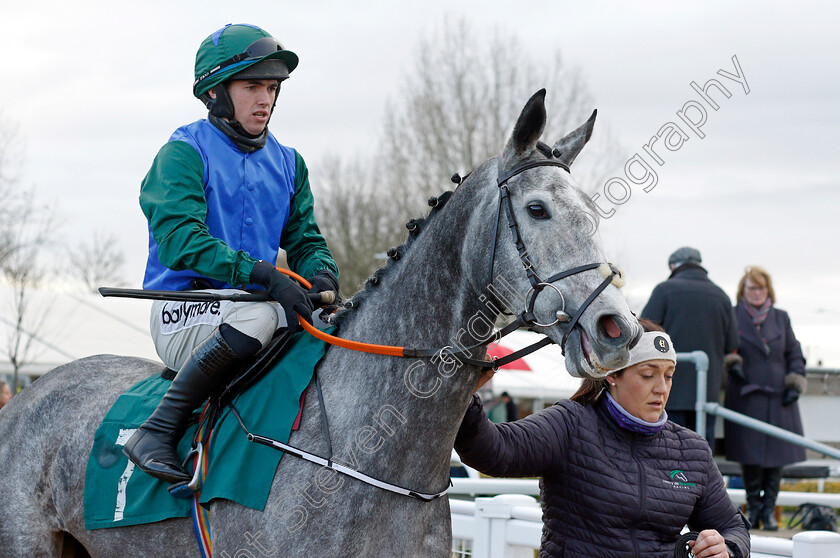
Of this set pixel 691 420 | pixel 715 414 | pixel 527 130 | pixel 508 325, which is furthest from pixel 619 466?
pixel 691 420

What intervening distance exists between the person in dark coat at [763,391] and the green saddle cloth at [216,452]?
4.86 metres

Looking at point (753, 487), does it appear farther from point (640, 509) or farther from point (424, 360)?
point (424, 360)

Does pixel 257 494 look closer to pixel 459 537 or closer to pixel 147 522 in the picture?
pixel 147 522

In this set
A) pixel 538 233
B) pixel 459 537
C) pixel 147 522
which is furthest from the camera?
pixel 459 537

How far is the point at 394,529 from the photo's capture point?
3.01 metres

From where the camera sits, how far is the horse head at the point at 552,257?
8.73ft

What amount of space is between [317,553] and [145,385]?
1.25m

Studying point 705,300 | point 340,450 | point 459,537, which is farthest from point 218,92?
point 705,300

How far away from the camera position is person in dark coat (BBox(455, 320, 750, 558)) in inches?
134

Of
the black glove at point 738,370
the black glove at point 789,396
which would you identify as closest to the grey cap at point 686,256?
the black glove at point 738,370

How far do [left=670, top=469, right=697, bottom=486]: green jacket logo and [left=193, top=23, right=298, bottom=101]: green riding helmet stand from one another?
82.4 inches

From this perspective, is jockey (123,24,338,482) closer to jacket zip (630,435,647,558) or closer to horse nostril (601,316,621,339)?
horse nostril (601,316,621,339)

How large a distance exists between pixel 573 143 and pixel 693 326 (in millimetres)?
4474

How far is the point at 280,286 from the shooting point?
10.5 feet
